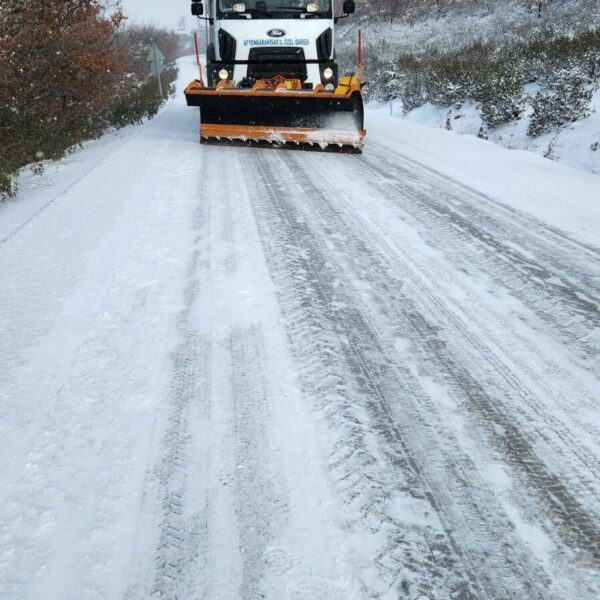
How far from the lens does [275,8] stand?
788cm

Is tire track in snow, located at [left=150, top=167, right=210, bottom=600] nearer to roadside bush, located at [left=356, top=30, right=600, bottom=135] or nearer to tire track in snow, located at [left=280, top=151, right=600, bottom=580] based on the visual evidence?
tire track in snow, located at [left=280, top=151, right=600, bottom=580]

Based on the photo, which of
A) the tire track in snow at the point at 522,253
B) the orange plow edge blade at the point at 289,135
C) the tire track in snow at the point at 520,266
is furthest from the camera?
the orange plow edge blade at the point at 289,135

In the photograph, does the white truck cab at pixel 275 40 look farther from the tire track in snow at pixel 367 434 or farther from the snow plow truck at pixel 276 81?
the tire track in snow at pixel 367 434

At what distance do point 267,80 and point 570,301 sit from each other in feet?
21.7

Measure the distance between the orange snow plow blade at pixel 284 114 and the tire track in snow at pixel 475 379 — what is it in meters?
3.52

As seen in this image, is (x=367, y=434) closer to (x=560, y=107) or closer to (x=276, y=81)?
(x=276, y=81)

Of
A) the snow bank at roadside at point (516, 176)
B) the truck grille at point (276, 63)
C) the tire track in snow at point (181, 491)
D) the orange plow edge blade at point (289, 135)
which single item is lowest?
the tire track in snow at point (181, 491)

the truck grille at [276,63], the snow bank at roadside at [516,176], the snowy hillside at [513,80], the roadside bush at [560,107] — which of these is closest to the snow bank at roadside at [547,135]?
the snowy hillside at [513,80]

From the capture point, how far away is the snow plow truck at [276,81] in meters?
7.18

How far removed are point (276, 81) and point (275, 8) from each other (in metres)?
1.16

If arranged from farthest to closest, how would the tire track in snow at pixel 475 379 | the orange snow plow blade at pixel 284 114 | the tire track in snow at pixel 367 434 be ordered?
the orange snow plow blade at pixel 284 114 < the tire track in snow at pixel 475 379 < the tire track in snow at pixel 367 434

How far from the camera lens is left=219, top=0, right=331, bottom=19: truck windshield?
787cm

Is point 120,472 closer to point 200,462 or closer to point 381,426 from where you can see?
point 200,462

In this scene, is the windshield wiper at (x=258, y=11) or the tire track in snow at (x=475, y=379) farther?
the windshield wiper at (x=258, y=11)
